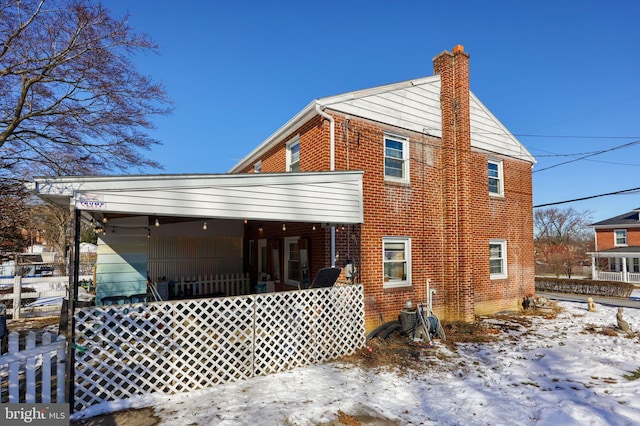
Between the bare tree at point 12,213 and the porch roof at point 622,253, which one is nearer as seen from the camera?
the bare tree at point 12,213

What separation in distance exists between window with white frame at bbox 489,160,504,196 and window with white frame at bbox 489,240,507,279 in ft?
6.16

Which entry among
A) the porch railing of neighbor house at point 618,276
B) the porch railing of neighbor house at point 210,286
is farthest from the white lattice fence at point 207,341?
the porch railing of neighbor house at point 618,276

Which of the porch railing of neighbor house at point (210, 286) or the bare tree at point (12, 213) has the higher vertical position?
the bare tree at point (12, 213)

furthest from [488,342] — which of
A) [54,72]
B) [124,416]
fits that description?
[54,72]

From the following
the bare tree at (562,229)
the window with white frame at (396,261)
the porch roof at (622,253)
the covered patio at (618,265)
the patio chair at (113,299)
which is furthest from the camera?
the bare tree at (562,229)

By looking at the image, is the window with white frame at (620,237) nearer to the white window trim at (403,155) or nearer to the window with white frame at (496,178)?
the window with white frame at (496,178)

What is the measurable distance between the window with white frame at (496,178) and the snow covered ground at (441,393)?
6.13 m

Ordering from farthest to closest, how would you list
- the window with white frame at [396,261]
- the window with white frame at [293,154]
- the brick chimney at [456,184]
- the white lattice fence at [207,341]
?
the window with white frame at [293,154] < the brick chimney at [456,184] < the window with white frame at [396,261] < the white lattice fence at [207,341]

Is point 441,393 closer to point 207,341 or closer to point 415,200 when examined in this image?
point 207,341

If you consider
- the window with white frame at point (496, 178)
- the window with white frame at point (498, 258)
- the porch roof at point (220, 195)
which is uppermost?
the window with white frame at point (496, 178)

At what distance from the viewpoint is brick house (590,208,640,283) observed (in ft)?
86.2

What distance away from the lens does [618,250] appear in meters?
27.1

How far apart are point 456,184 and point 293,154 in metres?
5.22

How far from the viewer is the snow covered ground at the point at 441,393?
4445 mm
